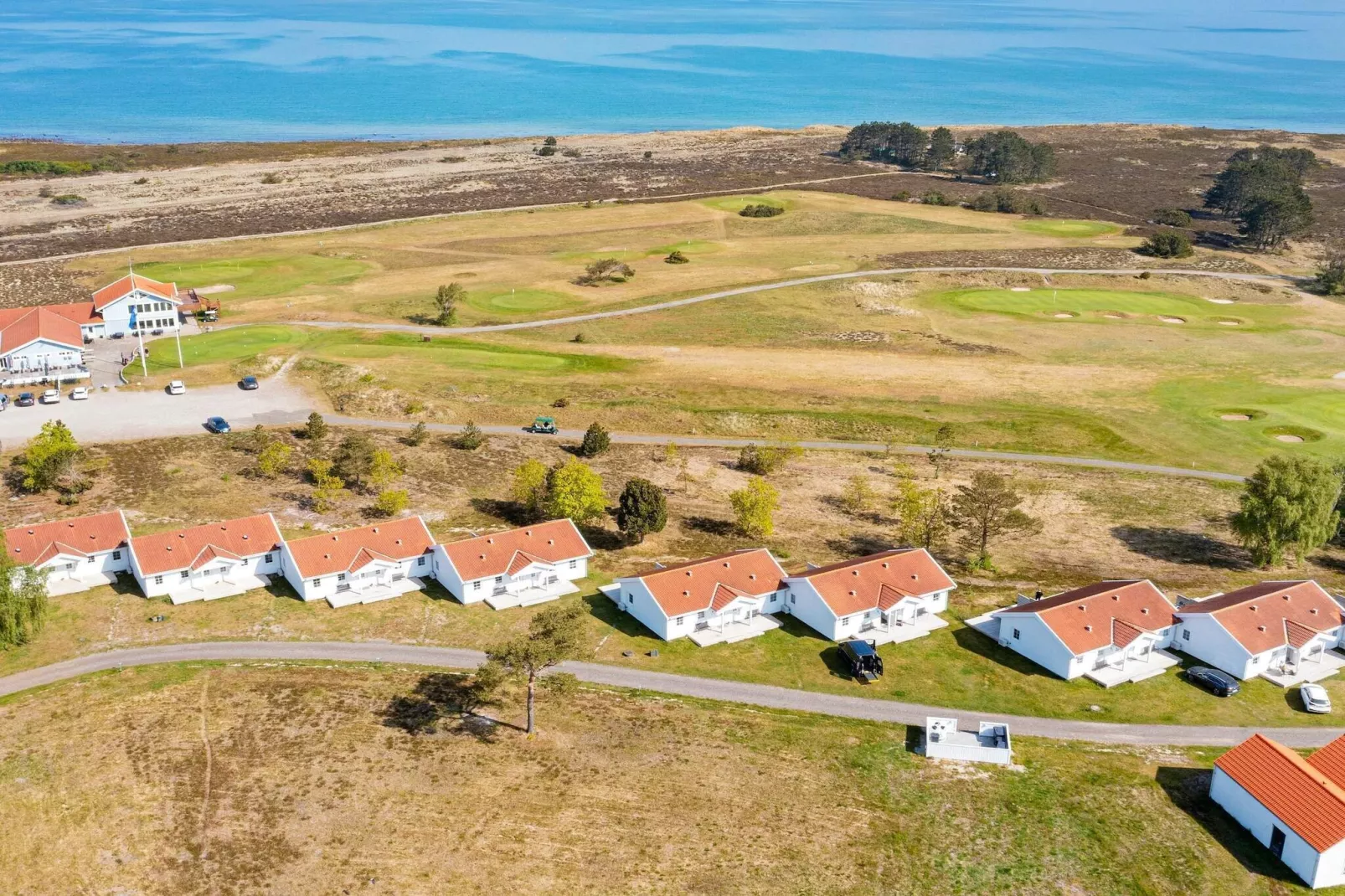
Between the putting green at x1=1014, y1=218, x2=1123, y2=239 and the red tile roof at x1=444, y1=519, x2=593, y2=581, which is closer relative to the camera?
the red tile roof at x1=444, y1=519, x2=593, y2=581

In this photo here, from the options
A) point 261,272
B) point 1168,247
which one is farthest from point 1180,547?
point 261,272

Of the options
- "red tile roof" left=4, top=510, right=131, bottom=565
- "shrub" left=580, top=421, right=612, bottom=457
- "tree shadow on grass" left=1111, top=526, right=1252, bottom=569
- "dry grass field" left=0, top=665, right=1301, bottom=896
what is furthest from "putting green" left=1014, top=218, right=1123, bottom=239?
"red tile roof" left=4, top=510, right=131, bottom=565

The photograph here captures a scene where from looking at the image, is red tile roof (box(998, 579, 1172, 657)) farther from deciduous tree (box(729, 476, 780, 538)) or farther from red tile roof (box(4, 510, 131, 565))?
red tile roof (box(4, 510, 131, 565))

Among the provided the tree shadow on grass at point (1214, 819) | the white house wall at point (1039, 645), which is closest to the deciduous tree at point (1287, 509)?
the white house wall at point (1039, 645)

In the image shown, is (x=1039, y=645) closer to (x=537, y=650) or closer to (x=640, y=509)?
(x=640, y=509)

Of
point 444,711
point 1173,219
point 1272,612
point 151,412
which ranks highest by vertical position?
point 1173,219

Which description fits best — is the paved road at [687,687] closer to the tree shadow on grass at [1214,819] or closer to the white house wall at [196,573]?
the tree shadow on grass at [1214,819]
